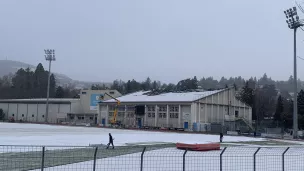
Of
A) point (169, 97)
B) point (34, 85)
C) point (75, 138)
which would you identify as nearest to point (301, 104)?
point (169, 97)

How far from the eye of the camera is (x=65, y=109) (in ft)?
362

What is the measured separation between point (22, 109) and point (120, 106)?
39681mm

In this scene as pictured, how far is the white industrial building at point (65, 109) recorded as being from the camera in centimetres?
10794

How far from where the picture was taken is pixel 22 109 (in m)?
114

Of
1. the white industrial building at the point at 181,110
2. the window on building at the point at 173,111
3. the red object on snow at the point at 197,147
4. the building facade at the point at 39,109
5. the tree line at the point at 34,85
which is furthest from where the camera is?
the tree line at the point at 34,85

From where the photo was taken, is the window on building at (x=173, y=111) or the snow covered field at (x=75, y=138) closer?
the snow covered field at (x=75, y=138)

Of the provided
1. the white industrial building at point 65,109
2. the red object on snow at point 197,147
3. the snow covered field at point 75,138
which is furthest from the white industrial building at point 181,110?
the red object on snow at point 197,147

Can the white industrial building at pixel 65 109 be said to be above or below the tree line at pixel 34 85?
below

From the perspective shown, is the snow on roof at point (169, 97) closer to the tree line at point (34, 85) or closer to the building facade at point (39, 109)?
the building facade at point (39, 109)

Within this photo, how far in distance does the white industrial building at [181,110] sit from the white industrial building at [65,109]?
14.6 metres

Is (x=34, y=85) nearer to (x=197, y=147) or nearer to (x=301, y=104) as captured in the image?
(x=301, y=104)

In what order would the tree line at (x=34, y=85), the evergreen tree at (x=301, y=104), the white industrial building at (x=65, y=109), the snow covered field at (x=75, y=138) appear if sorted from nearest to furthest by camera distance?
the snow covered field at (x=75, y=138)
the evergreen tree at (x=301, y=104)
the white industrial building at (x=65, y=109)
the tree line at (x=34, y=85)

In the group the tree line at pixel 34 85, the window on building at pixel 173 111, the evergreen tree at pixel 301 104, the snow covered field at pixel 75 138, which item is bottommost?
the snow covered field at pixel 75 138

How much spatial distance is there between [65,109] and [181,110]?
45431 millimetres
